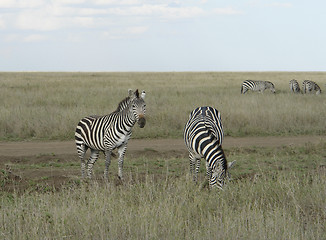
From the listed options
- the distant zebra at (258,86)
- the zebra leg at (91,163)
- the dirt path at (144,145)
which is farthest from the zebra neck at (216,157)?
the distant zebra at (258,86)

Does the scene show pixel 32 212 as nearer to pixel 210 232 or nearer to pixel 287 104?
pixel 210 232

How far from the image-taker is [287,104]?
55.1 ft

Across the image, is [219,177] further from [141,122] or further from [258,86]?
[258,86]

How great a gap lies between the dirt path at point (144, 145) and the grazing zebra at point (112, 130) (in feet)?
9.50

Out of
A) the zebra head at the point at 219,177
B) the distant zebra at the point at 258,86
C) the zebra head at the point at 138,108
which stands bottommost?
the zebra head at the point at 219,177

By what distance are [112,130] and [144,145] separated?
14.4 ft

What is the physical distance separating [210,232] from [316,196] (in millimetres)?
1774

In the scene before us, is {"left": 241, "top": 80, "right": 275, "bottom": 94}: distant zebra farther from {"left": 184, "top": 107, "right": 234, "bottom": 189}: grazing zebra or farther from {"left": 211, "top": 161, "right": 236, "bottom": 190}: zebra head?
{"left": 211, "top": 161, "right": 236, "bottom": 190}: zebra head

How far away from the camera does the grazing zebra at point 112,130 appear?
7348mm

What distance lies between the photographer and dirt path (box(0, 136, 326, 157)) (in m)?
11.0

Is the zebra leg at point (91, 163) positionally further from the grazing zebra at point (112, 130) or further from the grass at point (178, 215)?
the grass at point (178, 215)

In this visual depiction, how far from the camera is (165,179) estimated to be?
7.59m

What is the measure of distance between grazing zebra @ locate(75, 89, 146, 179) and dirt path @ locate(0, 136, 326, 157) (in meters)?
2.90

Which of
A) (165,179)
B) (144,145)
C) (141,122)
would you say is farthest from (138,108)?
(144,145)
